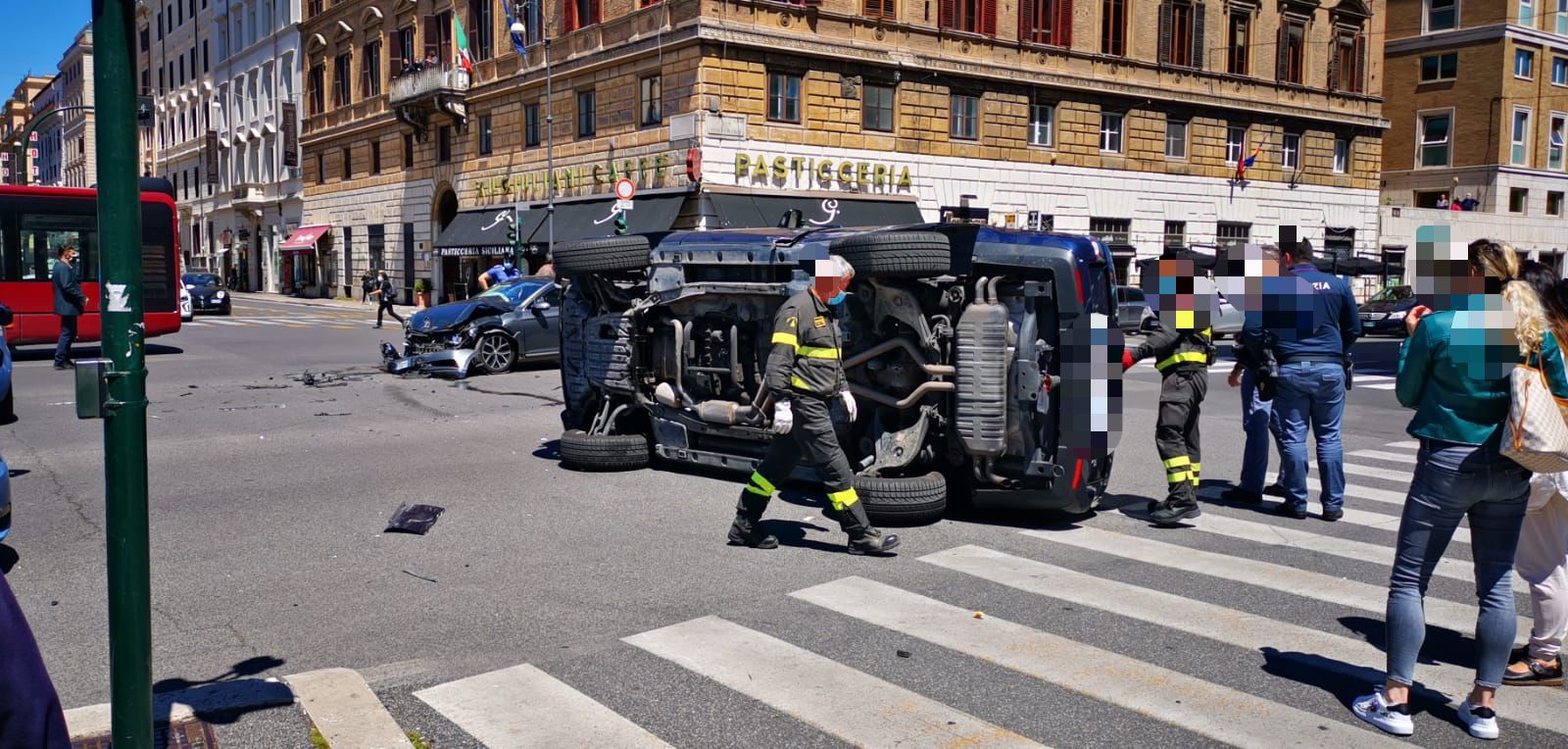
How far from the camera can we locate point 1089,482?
26.2 ft

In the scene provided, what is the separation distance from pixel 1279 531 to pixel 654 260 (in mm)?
5012

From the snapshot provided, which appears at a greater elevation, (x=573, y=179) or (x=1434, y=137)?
(x=1434, y=137)

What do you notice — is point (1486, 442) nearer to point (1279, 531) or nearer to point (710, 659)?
point (710, 659)

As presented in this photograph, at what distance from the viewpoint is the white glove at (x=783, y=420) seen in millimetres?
6871

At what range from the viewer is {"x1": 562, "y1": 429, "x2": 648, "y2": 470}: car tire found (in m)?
9.73

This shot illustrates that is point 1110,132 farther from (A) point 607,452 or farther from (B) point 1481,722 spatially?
(B) point 1481,722

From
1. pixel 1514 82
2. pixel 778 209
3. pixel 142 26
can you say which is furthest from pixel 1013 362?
pixel 142 26

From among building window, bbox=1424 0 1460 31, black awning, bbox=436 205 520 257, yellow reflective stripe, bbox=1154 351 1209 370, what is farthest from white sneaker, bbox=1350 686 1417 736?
building window, bbox=1424 0 1460 31

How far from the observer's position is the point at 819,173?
30.8m

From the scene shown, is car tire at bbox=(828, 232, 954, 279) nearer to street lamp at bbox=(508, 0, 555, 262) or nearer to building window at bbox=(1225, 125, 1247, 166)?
street lamp at bbox=(508, 0, 555, 262)

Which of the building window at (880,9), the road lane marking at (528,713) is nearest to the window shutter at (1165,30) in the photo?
the building window at (880,9)

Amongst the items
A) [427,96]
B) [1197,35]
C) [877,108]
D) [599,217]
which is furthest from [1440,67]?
[427,96]

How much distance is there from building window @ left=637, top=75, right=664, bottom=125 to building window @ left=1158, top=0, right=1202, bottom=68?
636 inches

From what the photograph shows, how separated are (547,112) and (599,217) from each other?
465 cm
